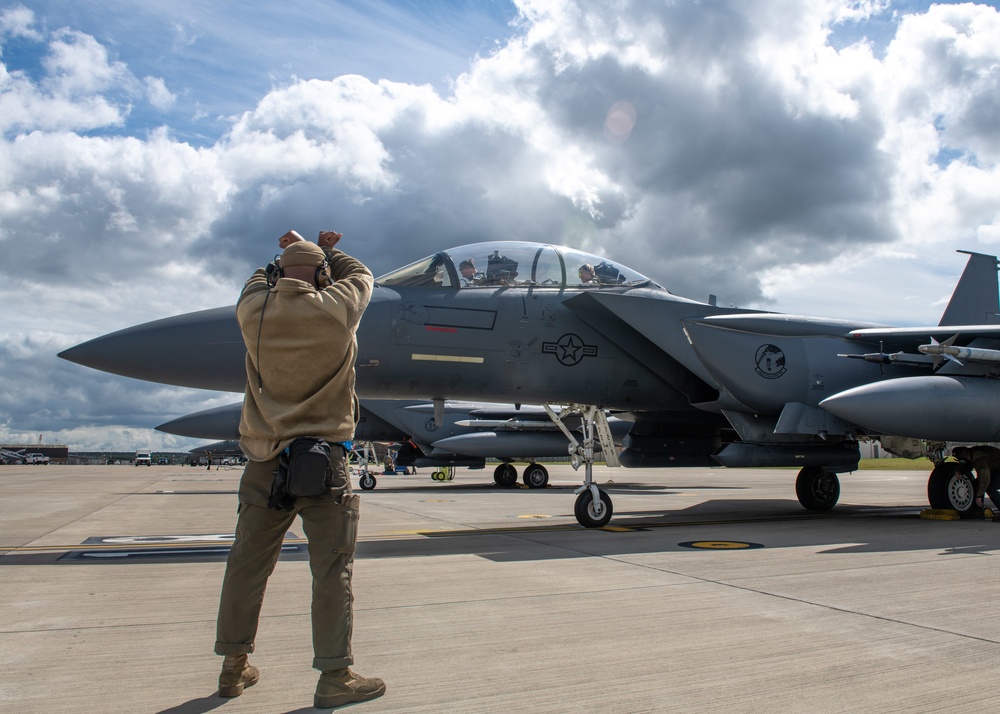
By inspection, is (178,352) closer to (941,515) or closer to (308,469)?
(308,469)

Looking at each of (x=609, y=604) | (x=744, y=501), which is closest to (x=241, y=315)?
(x=609, y=604)

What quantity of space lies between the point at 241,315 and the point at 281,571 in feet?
11.0

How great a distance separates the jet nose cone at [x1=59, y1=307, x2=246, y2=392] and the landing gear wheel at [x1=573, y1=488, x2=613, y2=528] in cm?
403

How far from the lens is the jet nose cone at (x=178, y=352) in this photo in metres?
6.36

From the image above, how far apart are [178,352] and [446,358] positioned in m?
2.65

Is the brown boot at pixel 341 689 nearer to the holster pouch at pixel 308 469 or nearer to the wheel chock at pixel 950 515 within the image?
the holster pouch at pixel 308 469

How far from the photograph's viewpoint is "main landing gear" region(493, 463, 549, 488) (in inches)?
843

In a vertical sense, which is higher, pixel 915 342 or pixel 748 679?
pixel 915 342

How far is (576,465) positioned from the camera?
8.74m

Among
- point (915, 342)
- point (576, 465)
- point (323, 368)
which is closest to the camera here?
point (323, 368)

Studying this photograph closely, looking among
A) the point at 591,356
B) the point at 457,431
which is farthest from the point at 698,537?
the point at 457,431

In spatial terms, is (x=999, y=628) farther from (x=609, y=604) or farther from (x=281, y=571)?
(x=281, y=571)

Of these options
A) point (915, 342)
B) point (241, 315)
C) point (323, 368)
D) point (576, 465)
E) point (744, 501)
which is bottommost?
point (744, 501)

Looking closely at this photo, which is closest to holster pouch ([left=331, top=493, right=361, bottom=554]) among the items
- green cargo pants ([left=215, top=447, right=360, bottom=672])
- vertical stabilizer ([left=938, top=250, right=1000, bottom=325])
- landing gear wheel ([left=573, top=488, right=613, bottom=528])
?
green cargo pants ([left=215, top=447, right=360, bottom=672])
